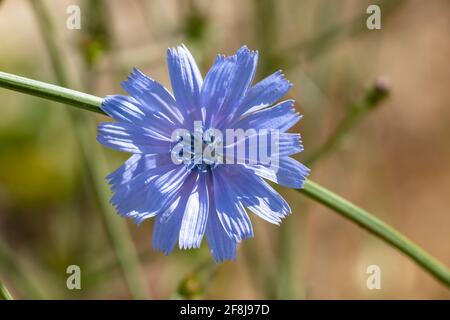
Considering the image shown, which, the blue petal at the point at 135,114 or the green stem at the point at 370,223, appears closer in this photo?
the blue petal at the point at 135,114

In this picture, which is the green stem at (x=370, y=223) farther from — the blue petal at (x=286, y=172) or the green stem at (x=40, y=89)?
the green stem at (x=40, y=89)

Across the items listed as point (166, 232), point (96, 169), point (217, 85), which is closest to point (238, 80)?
point (217, 85)

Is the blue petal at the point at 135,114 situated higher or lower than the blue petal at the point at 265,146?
higher

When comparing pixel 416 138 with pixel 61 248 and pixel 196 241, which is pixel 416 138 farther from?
pixel 196 241

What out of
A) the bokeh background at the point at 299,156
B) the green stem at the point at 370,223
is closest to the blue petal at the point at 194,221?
the green stem at the point at 370,223

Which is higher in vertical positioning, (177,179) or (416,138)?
(416,138)

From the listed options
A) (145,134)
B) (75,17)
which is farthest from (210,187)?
(75,17)

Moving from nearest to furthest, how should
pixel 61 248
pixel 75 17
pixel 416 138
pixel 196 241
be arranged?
pixel 196 241
pixel 75 17
pixel 61 248
pixel 416 138
